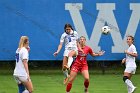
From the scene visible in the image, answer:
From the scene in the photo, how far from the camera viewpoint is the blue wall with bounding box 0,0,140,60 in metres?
25.2

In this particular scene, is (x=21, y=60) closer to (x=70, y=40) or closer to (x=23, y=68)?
(x=23, y=68)

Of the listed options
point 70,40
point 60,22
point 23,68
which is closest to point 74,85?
point 70,40

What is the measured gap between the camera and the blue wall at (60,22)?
2517 cm

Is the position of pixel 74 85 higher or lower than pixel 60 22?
lower

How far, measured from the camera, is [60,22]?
2556 centimetres

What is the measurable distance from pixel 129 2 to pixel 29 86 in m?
13.8

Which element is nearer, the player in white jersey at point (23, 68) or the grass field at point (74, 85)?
the player in white jersey at point (23, 68)

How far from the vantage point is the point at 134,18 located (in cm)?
2598

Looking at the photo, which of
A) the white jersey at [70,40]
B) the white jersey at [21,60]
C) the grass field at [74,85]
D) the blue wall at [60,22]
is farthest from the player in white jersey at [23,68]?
the blue wall at [60,22]

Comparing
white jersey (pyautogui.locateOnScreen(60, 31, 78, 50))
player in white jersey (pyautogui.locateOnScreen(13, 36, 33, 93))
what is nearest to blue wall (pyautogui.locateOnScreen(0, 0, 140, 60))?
white jersey (pyautogui.locateOnScreen(60, 31, 78, 50))

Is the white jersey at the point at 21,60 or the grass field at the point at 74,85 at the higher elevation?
the white jersey at the point at 21,60

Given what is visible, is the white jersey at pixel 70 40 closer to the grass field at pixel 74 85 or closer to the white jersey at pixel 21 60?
the grass field at pixel 74 85

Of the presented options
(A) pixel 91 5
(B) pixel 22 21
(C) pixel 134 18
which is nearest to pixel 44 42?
(B) pixel 22 21

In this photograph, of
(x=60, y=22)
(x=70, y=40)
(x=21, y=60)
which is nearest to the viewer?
(x=21, y=60)
